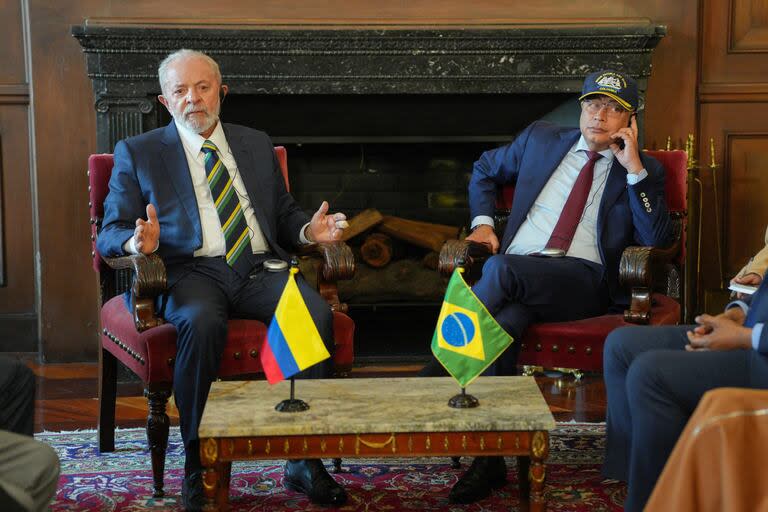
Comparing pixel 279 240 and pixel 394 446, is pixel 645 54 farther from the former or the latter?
pixel 394 446

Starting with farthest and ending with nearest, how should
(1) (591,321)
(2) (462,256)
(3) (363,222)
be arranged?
(3) (363,222) → (2) (462,256) → (1) (591,321)

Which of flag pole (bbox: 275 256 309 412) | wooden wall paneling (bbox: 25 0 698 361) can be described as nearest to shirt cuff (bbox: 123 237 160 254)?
flag pole (bbox: 275 256 309 412)

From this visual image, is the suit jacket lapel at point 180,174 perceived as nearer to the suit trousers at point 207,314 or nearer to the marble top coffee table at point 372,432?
the suit trousers at point 207,314

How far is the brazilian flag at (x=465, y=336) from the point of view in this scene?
7.56 ft

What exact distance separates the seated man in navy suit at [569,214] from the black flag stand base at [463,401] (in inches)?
25.1

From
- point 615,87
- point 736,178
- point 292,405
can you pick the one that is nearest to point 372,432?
point 292,405

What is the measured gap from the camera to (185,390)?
9.08 ft

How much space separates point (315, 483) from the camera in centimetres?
280

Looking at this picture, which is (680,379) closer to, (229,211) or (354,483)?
(354,483)

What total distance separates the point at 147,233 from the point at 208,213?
0.32 m

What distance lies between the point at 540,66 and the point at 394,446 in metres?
2.49

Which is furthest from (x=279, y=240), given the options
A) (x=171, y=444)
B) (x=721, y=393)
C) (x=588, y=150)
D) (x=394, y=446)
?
(x=721, y=393)

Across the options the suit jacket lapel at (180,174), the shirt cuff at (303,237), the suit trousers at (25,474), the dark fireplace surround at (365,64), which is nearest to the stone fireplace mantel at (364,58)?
the dark fireplace surround at (365,64)

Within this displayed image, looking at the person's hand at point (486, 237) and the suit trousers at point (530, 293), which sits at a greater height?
the person's hand at point (486, 237)
